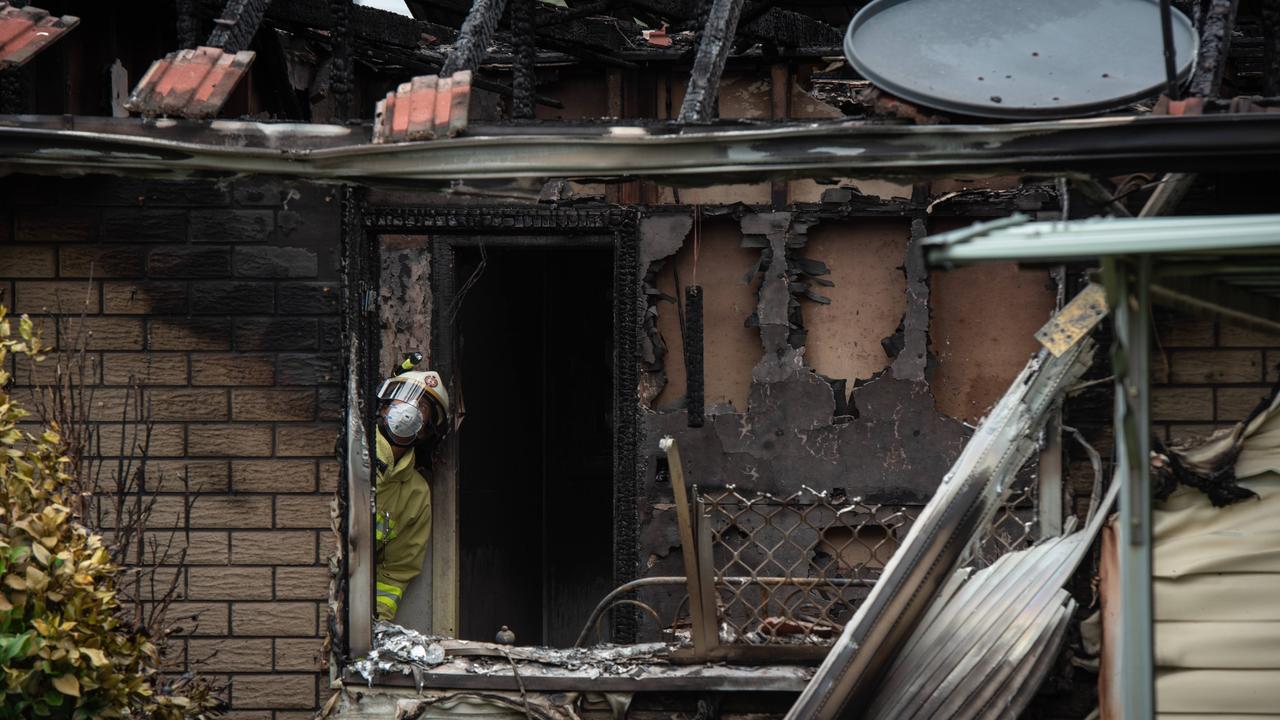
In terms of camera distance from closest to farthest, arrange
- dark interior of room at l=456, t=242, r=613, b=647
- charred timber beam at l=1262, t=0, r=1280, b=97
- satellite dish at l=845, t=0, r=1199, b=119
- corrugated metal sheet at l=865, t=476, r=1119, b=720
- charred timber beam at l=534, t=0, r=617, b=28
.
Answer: satellite dish at l=845, t=0, r=1199, b=119
corrugated metal sheet at l=865, t=476, r=1119, b=720
charred timber beam at l=1262, t=0, r=1280, b=97
charred timber beam at l=534, t=0, r=617, b=28
dark interior of room at l=456, t=242, r=613, b=647

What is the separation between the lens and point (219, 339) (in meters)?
5.73

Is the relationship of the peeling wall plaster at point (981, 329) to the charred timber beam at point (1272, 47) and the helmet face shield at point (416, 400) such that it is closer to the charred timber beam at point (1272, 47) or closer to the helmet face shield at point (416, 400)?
the charred timber beam at point (1272, 47)

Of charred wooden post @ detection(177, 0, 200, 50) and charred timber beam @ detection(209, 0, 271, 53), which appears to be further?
charred wooden post @ detection(177, 0, 200, 50)

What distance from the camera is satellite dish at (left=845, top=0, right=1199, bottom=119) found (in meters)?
4.71

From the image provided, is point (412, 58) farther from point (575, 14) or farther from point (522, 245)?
point (522, 245)

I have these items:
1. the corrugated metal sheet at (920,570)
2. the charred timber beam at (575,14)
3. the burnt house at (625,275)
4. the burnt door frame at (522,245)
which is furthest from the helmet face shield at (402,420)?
the corrugated metal sheet at (920,570)

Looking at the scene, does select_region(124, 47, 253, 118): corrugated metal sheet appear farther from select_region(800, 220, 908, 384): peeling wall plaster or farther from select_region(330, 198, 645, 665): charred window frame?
select_region(800, 220, 908, 384): peeling wall plaster

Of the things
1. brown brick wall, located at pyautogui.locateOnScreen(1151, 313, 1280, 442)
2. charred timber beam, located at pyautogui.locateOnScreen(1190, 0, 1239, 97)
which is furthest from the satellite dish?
brown brick wall, located at pyautogui.locateOnScreen(1151, 313, 1280, 442)

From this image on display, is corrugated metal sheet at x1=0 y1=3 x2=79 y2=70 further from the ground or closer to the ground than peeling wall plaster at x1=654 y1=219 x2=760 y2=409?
further from the ground

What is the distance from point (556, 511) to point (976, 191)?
4.76 m

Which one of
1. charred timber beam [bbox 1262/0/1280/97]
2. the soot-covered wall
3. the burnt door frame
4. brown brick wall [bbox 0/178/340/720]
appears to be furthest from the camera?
the soot-covered wall

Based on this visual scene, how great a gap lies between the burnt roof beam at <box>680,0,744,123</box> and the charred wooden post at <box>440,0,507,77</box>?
84cm

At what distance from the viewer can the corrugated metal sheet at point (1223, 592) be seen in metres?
4.27

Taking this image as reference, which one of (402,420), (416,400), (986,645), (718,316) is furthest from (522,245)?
(986,645)
